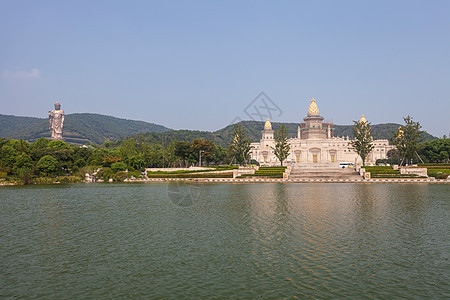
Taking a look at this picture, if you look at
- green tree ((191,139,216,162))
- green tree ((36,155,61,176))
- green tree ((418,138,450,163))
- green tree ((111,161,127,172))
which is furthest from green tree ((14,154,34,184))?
green tree ((418,138,450,163))

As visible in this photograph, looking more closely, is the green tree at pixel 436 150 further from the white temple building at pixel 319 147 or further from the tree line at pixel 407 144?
the white temple building at pixel 319 147

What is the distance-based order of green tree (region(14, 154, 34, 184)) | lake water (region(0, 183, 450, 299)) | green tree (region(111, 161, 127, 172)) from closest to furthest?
lake water (region(0, 183, 450, 299)) < green tree (region(14, 154, 34, 184)) < green tree (region(111, 161, 127, 172))

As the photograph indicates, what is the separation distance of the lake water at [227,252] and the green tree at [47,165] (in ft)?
126

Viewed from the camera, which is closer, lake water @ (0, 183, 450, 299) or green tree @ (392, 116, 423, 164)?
lake water @ (0, 183, 450, 299)

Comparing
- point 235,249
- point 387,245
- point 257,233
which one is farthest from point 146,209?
point 387,245

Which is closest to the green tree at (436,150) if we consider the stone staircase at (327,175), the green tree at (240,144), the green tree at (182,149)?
the stone staircase at (327,175)

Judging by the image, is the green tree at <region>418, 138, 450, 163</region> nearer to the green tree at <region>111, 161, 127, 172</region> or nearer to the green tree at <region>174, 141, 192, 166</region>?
the green tree at <region>174, 141, 192, 166</region>

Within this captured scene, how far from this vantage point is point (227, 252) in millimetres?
15273

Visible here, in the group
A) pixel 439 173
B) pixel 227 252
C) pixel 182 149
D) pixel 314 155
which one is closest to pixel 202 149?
pixel 182 149

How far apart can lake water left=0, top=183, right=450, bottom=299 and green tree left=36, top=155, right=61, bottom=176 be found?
38544 millimetres

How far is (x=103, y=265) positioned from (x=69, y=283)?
1.83 m

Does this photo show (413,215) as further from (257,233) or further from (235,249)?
(235,249)

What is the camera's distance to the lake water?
11336 millimetres

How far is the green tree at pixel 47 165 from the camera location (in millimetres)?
61844
